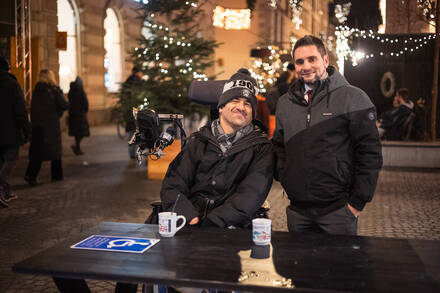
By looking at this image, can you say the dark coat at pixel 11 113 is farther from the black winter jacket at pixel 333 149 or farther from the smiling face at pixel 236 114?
the black winter jacket at pixel 333 149

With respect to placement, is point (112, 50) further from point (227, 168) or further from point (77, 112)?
point (227, 168)

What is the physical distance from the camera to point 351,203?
141 inches

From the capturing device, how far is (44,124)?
959cm

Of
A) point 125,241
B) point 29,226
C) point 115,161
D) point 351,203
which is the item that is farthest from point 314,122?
point 115,161

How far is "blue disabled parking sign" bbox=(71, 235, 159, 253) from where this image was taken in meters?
2.98

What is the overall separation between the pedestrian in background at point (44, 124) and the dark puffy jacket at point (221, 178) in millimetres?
6024

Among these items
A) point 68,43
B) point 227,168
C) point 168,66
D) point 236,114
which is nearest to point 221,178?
point 227,168

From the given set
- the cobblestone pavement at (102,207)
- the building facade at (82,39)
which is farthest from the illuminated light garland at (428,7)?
the cobblestone pavement at (102,207)

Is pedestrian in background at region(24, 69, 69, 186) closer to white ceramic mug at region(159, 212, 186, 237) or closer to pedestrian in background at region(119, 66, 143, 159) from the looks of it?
pedestrian in background at region(119, 66, 143, 159)

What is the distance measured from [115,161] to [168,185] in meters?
8.69

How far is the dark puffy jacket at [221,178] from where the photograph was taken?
12.4 ft

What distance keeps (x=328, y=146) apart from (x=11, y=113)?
19.6 feet

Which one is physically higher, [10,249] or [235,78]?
[235,78]

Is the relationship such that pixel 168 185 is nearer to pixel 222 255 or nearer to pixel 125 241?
pixel 125 241
